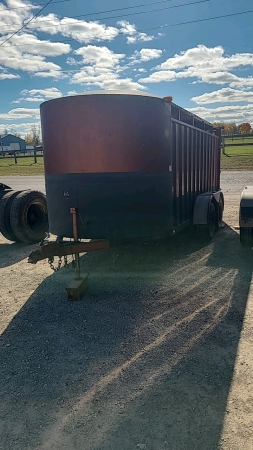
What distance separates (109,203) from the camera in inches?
187

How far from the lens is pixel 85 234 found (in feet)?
16.1

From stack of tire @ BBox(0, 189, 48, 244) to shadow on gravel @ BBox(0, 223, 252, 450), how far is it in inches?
101

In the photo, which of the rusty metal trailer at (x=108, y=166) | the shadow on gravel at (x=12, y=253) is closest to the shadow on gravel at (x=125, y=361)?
the rusty metal trailer at (x=108, y=166)

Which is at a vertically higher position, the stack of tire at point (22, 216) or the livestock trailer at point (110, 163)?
the livestock trailer at point (110, 163)

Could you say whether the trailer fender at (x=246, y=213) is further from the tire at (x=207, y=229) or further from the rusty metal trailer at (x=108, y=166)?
the rusty metal trailer at (x=108, y=166)

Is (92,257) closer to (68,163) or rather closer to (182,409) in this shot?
(68,163)

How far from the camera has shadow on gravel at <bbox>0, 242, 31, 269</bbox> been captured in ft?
22.2

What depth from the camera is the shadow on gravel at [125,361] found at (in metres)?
2.48

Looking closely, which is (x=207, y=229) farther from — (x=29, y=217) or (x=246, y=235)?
(x=29, y=217)

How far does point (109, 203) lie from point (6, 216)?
12.7 ft

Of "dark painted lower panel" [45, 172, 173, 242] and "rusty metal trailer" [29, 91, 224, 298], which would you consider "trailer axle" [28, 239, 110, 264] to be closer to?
"rusty metal trailer" [29, 91, 224, 298]

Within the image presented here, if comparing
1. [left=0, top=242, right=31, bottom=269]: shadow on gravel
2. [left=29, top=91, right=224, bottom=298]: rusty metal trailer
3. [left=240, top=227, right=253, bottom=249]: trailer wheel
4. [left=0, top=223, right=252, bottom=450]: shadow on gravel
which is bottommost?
[left=0, top=223, right=252, bottom=450]: shadow on gravel

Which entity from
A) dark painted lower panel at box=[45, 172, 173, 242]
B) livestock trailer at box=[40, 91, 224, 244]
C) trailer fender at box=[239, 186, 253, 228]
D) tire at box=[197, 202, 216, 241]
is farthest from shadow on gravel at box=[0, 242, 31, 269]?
trailer fender at box=[239, 186, 253, 228]

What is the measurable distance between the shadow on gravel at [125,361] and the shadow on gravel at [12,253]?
1.59 m
